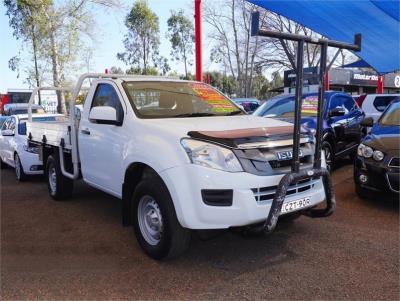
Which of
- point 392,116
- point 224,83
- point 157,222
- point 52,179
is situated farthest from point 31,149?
point 224,83

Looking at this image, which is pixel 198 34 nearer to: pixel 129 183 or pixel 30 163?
pixel 30 163

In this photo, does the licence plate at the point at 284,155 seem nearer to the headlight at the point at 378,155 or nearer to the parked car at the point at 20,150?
the headlight at the point at 378,155

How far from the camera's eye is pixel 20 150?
8.63m

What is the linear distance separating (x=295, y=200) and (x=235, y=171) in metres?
0.73

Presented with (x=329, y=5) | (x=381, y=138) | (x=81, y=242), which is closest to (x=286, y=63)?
(x=329, y=5)

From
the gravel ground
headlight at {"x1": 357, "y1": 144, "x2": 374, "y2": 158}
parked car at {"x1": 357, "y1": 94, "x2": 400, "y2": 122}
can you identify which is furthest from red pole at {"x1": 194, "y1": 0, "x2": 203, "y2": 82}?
parked car at {"x1": 357, "y1": 94, "x2": 400, "y2": 122}

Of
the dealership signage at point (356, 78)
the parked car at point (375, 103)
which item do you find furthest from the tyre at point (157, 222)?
the dealership signage at point (356, 78)

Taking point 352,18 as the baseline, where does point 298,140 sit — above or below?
below

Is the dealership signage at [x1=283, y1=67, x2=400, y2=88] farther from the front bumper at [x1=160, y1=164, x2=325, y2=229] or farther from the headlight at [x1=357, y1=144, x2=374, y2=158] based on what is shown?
the front bumper at [x1=160, y1=164, x2=325, y2=229]

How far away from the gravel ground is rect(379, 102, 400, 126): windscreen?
1629 millimetres

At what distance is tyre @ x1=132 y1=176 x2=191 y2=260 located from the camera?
3834 mm

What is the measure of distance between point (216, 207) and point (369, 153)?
3.23 meters

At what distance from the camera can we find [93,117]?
15.8 ft

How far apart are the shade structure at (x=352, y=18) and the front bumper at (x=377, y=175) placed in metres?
3.28
